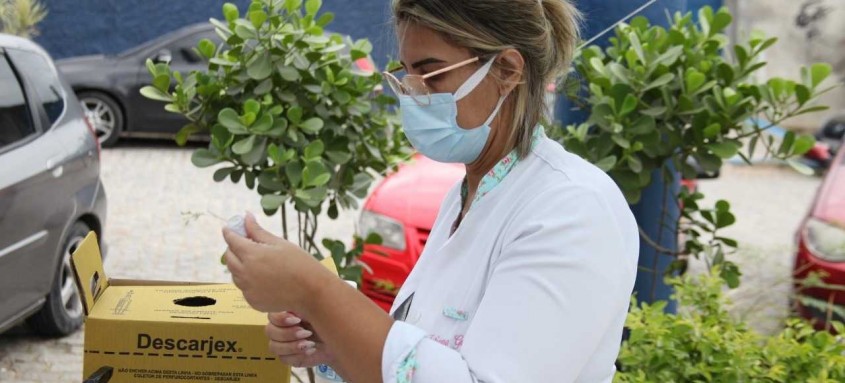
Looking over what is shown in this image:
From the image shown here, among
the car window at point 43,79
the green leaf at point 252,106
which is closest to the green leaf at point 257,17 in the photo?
the green leaf at point 252,106

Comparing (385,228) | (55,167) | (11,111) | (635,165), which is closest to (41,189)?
(55,167)

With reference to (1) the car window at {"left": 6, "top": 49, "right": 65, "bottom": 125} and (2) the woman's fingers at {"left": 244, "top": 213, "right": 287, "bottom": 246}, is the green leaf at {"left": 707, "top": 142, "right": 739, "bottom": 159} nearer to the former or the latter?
(2) the woman's fingers at {"left": 244, "top": 213, "right": 287, "bottom": 246}

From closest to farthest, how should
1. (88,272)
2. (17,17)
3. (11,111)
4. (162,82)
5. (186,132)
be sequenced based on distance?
(88,272) < (162,82) < (186,132) < (11,111) < (17,17)

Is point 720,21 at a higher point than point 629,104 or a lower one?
higher

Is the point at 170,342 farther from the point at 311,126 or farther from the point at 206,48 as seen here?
the point at 206,48

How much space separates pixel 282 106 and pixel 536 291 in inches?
95.4

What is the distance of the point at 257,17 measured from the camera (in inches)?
143

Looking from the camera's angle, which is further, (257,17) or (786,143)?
(786,143)

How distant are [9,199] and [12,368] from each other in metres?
1.08

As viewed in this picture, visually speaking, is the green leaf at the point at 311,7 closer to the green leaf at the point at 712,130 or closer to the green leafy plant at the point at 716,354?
the green leaf at the point at 712,130

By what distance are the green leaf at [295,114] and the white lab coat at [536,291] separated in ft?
6.73

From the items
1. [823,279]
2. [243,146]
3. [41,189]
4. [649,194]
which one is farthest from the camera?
[823,279]

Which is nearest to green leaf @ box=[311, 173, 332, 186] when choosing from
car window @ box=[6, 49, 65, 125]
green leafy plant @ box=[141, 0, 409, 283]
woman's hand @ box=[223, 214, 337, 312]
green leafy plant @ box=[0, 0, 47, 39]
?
green leafy plant @ box=[141, 0, 409, 283]

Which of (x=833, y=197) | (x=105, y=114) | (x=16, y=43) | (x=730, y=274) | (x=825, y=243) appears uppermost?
(x=730, y=274)
